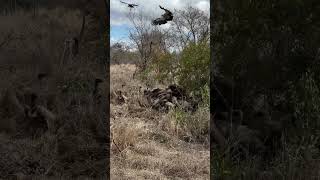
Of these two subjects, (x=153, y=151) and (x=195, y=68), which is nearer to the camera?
(x=153, y=151)

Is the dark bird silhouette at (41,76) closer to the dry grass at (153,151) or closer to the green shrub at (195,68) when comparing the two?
the dry grass at (153,151)

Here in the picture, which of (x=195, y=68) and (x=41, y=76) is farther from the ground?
(x=195, y=68)

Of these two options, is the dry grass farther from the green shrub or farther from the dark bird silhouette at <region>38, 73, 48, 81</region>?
the green shrub

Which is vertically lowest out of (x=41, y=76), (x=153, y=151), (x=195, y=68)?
(x=153, y=151)

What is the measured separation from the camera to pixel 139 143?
17.0 ft

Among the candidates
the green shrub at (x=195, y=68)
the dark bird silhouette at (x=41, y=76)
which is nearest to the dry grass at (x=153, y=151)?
the dark bird silhouette at (x=41, y=76)

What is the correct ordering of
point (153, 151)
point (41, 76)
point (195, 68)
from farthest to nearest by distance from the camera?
point (195, 68)
point (41, 76)
point (153, 151)

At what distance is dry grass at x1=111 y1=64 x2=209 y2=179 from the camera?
452 centimetres

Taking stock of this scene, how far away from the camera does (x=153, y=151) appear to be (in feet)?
16.5

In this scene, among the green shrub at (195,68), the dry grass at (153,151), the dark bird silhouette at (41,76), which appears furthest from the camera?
the green shrub at (195,68)

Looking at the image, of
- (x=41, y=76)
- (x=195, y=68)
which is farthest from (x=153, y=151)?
(x=195, y=68)

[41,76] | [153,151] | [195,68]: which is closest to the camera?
[153,151]

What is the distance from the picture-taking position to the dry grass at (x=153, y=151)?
14.8 feet

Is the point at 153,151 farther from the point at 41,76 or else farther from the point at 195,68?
the point at 195,68
